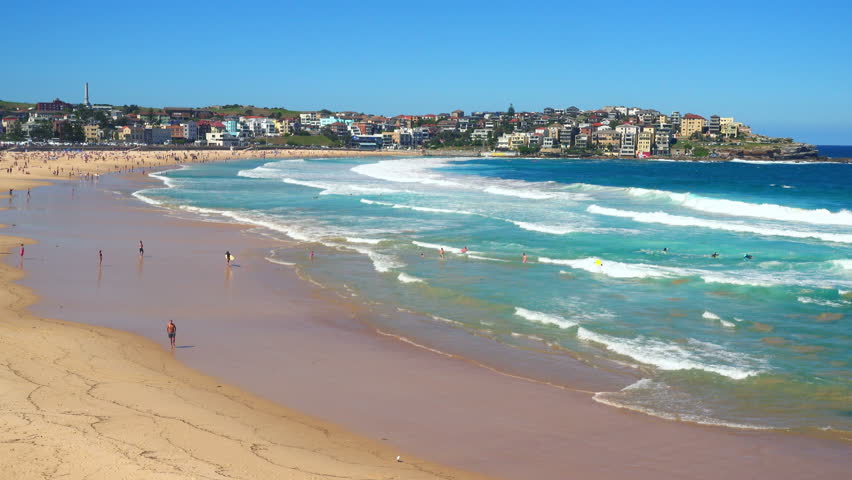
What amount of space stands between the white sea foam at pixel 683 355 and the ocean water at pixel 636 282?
5 cm

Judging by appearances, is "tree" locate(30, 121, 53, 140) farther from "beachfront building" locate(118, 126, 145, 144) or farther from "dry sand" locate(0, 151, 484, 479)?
"dry sand" locate(0, 151, 484, 479)

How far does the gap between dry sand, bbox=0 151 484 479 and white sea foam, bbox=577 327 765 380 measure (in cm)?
→ 696

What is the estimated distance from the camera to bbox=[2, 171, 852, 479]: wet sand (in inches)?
415

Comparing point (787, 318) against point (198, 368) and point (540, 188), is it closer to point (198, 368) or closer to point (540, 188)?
point (198, 368)

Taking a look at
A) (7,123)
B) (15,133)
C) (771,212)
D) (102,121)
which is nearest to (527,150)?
(102,121)

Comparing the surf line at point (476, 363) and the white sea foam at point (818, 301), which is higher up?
the white sea foam at point (818, 301)

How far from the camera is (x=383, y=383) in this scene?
45.2ft

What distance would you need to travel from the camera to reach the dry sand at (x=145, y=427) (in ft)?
30.3

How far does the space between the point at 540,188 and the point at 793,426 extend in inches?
2112

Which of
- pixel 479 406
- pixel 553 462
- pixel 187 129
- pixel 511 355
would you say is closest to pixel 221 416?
pixel 479 406

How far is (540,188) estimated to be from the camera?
213 feet

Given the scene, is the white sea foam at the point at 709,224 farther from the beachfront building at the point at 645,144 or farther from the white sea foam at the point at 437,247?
the beachfront building at the point at 645,144

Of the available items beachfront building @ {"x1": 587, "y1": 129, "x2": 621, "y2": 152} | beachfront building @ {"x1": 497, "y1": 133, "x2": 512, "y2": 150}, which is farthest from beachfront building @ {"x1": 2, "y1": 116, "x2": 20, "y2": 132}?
beachfront building @ {"x1": 587, "y1": 129, "x2": 621, "y2": 152}

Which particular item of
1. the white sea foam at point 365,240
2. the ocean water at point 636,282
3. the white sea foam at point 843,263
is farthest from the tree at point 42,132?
the white sea foam at point 843,263
